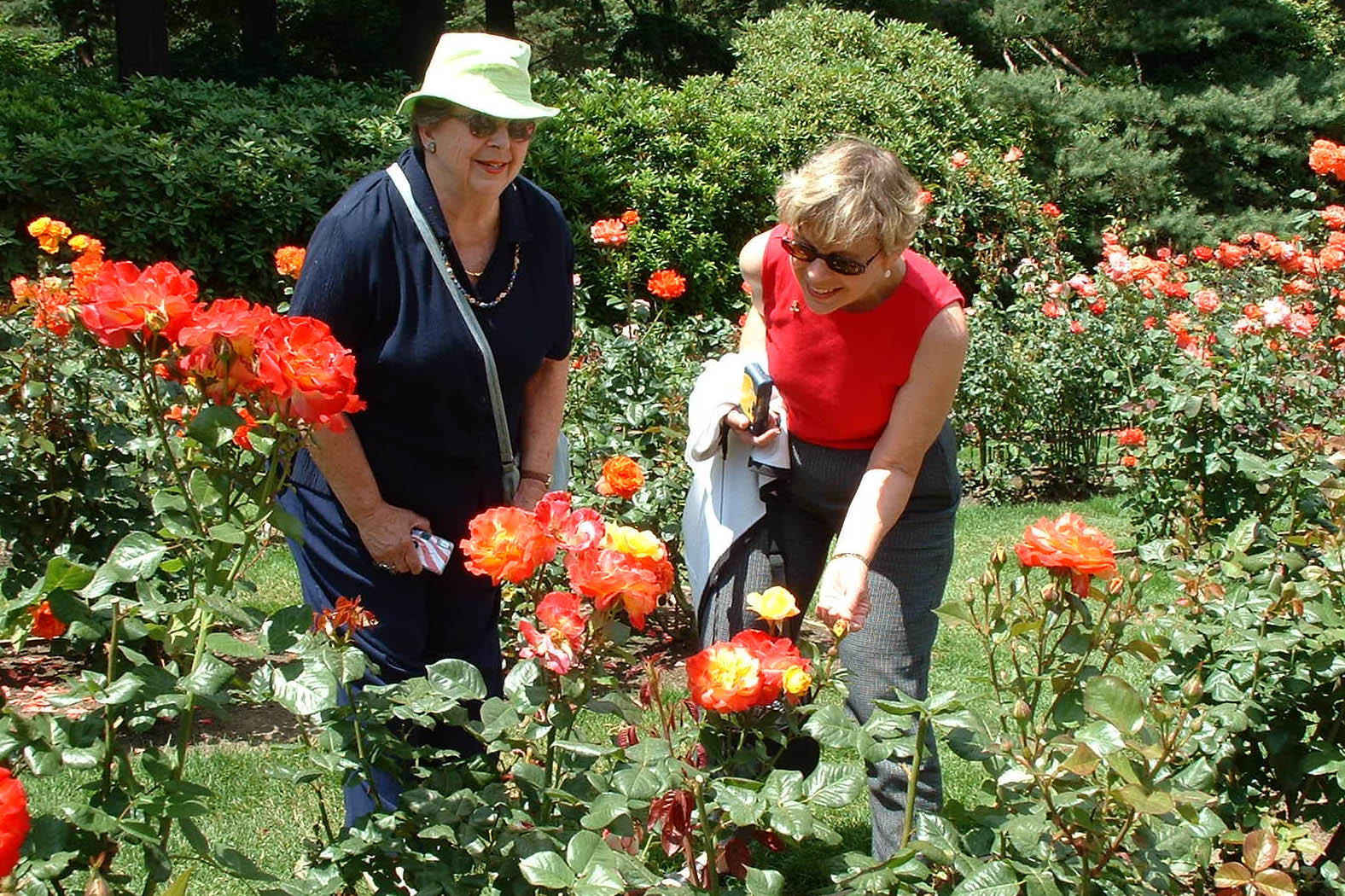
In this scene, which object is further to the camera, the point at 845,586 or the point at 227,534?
the point at 845,586

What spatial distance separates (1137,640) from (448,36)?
150 cm

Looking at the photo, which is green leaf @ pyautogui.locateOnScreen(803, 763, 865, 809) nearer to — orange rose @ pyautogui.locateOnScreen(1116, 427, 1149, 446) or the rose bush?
the rose bush

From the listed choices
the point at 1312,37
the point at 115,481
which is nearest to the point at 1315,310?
the point at 115,481

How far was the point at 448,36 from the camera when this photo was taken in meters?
2.28

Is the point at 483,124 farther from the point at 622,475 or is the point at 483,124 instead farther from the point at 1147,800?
the point at 1147,800

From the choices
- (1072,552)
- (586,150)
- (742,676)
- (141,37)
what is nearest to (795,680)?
(742,676)

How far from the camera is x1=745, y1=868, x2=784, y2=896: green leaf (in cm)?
149

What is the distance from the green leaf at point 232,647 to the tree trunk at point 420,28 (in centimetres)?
1585

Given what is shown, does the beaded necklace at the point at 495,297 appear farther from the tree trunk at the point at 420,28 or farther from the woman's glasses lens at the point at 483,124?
the tree trunk at the point at 420,28

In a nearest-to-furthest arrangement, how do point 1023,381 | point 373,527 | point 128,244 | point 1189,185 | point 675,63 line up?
point 373,527, point 1023,381, point 128,244, point 1189,185, point 675,63

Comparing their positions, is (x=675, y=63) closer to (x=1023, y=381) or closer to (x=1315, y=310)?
(x=1023, y=381)

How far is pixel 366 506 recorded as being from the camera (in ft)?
7.52

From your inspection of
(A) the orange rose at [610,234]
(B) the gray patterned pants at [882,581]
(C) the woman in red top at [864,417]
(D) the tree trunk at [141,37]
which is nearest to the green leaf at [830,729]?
(C) the woman in red top at [864,417]

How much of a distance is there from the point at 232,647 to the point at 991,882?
913mm
